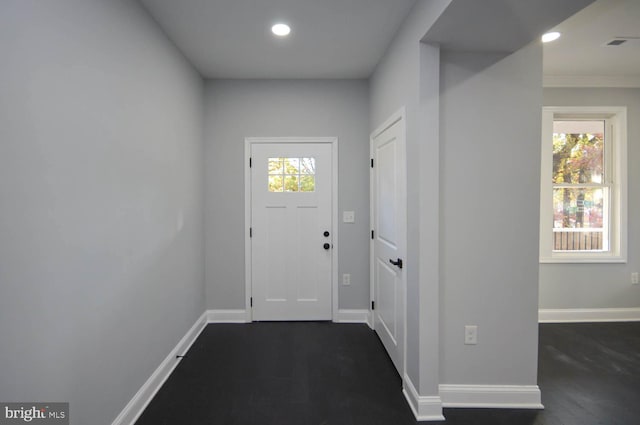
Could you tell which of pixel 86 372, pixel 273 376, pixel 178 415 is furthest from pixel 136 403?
pixel 273 376

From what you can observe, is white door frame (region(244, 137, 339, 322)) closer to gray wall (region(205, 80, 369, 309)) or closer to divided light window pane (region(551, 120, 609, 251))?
gray wall (region(205, 80, 369, 309))

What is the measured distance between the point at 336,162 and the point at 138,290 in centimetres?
226

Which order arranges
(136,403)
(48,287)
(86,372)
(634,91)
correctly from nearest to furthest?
(48,287), (86,372), (136,403), (634,91)

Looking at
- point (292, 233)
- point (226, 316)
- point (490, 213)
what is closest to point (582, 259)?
point (490, 213)

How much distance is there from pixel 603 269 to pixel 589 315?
0.52m

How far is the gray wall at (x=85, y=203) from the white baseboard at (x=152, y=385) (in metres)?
0.06

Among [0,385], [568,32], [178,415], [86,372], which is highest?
[568,32]

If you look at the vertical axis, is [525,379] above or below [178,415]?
above

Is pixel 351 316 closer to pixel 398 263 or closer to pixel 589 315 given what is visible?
pixel 398 263

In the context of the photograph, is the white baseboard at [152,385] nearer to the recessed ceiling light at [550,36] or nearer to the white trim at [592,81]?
the recessed ceiling light at [550,36]

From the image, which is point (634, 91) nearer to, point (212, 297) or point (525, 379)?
point (525, 379)

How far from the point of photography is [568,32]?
2.58 meters

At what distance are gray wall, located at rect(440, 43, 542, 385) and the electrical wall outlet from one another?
28 mm

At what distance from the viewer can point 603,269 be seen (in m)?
3.63
